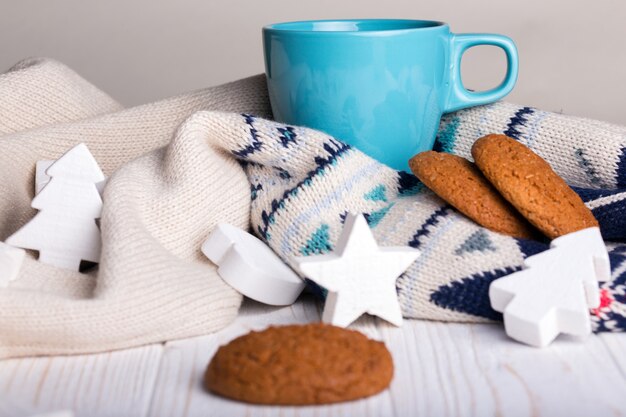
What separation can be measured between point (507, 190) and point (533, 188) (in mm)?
25

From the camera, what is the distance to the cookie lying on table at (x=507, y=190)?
88 centimetres

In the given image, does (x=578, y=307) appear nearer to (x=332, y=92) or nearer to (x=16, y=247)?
(x=332, y=92)

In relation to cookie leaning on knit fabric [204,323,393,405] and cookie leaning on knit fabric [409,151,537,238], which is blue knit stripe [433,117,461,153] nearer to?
cookie leaning on knit fabric [409,151,537,238]

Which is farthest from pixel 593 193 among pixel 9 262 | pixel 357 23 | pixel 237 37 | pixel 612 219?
pixel 237 37

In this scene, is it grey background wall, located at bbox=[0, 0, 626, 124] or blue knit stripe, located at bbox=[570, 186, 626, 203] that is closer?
blue knit stripe, located at bbox=[570, 186, 626, 203]

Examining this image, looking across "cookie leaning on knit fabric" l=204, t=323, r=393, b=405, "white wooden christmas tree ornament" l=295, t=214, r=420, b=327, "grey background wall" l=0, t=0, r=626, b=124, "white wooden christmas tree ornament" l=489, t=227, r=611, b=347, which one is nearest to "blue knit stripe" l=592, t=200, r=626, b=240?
"white wooden christmas tree ornament" l=489, t=227, r=611, b=347

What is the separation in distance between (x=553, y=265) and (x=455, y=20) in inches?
52.6

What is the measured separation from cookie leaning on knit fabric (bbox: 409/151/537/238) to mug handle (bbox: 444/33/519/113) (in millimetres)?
173

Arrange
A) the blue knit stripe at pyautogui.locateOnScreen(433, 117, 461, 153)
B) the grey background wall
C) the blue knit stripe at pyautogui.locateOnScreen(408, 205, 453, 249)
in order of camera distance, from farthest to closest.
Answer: the grey background wall
the blue knit stripe at pyautogui.locateOnScreen(433, 117, 461, 153)
the blue knit stripe at pyautogui.locateOnScreen(408, 205, 453, 249)

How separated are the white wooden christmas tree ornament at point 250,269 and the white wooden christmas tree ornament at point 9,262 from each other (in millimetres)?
169

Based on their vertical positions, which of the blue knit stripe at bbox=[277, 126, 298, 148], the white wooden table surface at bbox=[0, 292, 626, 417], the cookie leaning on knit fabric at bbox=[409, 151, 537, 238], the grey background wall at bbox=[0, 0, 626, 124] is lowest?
the grey background wall at bbox=[0, 0, 626, 124]

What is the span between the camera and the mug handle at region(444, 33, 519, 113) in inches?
42.2

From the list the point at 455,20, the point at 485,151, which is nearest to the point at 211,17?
the point at 455,20

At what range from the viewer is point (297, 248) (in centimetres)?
93
